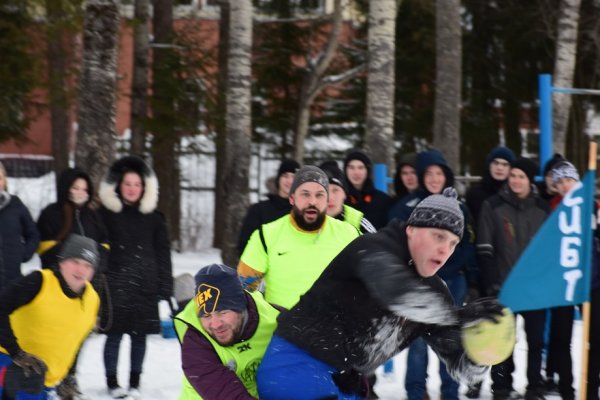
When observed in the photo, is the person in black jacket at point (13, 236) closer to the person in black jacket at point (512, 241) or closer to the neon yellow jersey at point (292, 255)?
the neon yellow jersey at point (292, 255)

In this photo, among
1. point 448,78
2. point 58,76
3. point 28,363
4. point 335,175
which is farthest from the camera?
point 58,76

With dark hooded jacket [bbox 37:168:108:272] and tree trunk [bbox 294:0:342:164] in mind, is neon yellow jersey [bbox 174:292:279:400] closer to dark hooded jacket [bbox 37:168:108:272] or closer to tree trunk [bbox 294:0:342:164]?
dark hooded jacket [bbox 37:168:108:272]

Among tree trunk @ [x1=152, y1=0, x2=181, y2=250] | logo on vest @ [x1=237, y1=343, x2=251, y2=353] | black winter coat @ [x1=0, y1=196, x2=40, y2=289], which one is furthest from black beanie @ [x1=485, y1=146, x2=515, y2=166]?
tree trunk @ [x1=152, y1=0, x2=181, y2=250]

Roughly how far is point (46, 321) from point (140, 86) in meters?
11.4

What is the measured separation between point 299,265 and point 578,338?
484 centimetres

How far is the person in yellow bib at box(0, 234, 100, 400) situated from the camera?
541 centimetres

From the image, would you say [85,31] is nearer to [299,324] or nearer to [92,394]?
[92,394]

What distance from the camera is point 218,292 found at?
3.66 meters

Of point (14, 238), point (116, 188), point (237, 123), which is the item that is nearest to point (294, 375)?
point (116, 188)

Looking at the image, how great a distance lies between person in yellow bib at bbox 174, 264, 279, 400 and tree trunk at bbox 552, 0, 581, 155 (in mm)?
10080

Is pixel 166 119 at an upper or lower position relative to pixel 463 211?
upper

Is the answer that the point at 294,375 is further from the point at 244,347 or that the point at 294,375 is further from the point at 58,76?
the point at 58,76

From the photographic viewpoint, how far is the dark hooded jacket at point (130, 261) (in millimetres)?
7555

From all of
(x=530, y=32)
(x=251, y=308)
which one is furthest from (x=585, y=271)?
(x=530, y=32)
